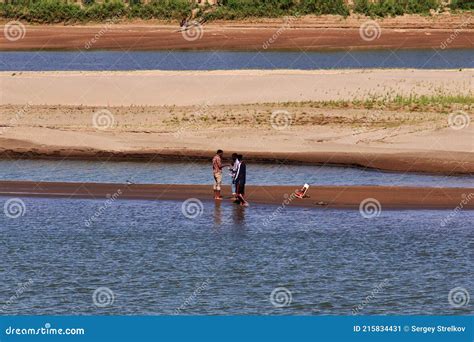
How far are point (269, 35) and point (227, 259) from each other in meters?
90.1

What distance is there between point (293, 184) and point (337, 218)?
5.88 metres

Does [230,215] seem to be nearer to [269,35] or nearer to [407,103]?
→ [407,103]

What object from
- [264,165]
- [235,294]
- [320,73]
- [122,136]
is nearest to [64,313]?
[235,294]

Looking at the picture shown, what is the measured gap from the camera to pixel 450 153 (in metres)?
55.8

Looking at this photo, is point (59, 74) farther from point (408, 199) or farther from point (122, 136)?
point (408, 199)

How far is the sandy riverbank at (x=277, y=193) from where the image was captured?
154 feet

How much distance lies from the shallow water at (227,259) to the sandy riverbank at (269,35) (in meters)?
73.9

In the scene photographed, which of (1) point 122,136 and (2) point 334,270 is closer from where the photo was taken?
(2) point 334,270

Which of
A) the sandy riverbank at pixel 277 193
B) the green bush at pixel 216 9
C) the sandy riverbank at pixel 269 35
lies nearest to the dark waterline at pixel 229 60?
the sandy riverbank at pixel 269 35

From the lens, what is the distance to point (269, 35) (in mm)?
127312

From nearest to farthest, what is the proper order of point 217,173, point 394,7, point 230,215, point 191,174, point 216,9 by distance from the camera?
point 230,215, point 217,173, point 191,174, point 394,7, point 216,9

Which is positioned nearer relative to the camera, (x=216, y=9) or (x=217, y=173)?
(x=217, y=173)

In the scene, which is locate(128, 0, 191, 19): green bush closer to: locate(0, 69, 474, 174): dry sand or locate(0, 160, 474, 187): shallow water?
locate(0, 69, 474, 174): dry sand

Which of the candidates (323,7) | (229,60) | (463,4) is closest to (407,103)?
(229,60)
